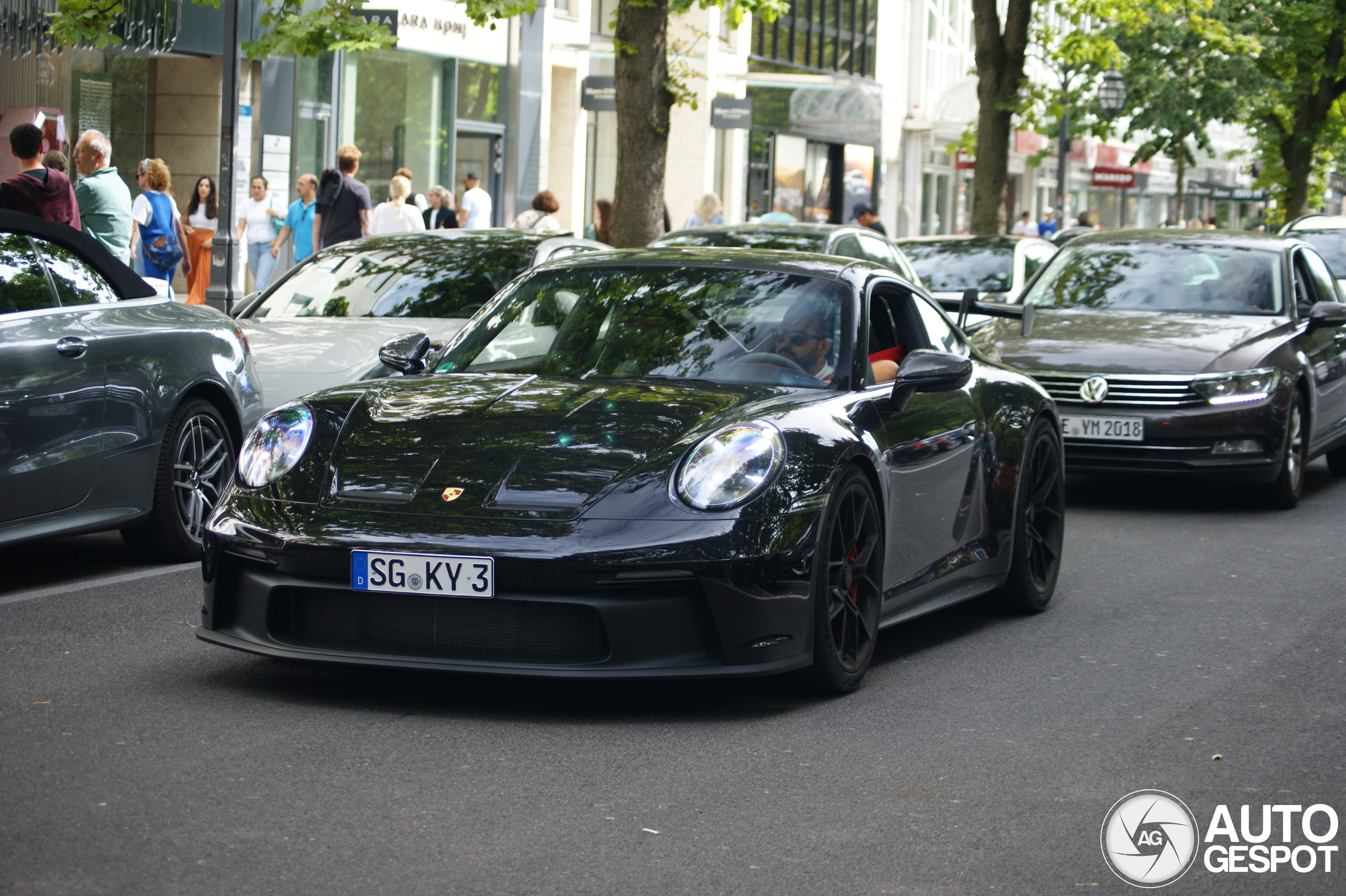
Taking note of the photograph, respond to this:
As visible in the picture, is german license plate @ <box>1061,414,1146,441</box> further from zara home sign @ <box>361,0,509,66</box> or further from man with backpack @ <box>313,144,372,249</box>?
zara home sign @ <box>361,0,509,66</box>

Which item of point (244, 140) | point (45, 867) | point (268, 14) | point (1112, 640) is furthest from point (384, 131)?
point (45, 867)

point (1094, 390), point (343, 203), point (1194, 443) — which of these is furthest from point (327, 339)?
point (343, 203)

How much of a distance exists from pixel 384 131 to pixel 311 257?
16.3 meters

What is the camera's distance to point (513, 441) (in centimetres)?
548

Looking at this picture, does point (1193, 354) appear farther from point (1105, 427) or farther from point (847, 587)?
point (847, 587)

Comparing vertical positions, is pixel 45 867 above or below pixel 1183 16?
below

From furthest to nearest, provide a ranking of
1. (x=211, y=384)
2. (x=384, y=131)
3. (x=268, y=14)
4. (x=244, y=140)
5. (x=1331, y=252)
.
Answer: (x=384, y=131), (x=244, y=140), (x=1331, y=252), (x=268, y=14), (x=211, y=384)

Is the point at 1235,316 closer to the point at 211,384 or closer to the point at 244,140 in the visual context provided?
the point at 211,384

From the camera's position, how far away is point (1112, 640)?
6.91 meters

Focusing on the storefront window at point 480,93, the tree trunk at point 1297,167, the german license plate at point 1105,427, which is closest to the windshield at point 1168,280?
the german license plate at point 1105,427

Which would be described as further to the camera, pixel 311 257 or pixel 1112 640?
pixel 311 257

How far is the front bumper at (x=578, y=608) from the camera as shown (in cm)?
507

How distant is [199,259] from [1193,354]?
40.4ft

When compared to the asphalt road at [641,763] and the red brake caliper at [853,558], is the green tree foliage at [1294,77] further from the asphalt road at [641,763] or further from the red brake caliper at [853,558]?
the red brake caliper at [853,558]
